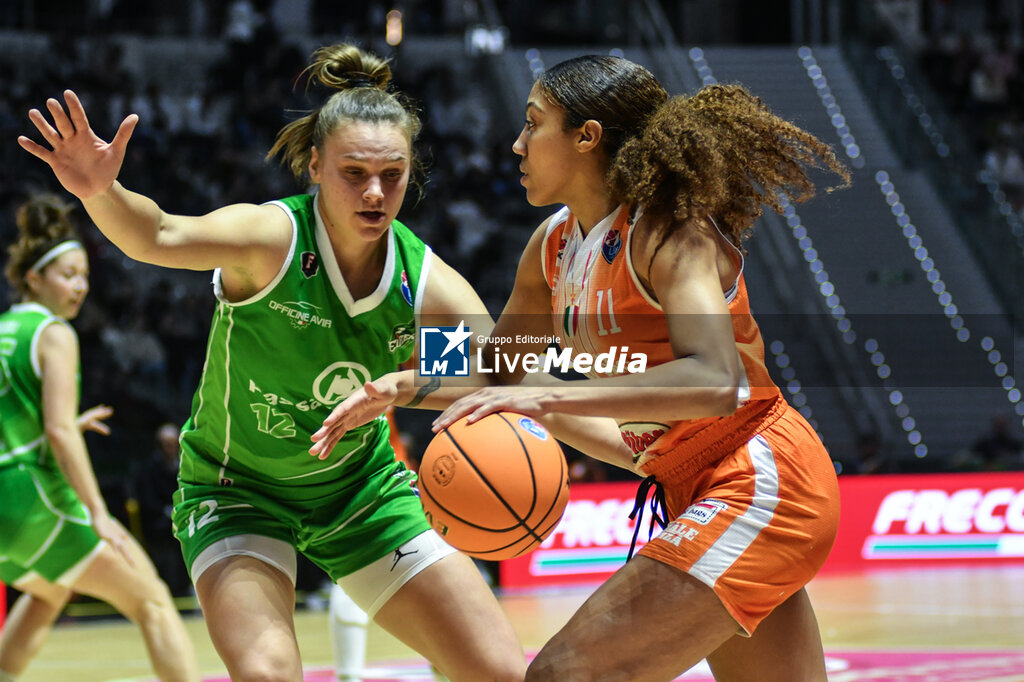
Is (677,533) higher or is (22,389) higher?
(677,533)

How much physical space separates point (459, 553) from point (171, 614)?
173 cm

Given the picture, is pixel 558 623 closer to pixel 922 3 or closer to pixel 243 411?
pixel 243 411

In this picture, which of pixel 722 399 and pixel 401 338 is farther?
pixel 401 338

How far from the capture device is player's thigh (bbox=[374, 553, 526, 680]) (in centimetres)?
320

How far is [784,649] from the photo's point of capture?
2.92 metres

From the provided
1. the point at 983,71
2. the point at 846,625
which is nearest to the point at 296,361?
the point at 846,625

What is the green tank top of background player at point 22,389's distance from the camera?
498 cm

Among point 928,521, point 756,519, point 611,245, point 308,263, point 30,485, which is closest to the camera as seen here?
point 756,519

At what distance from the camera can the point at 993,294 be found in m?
13.5

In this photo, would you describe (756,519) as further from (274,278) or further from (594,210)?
(274,278)

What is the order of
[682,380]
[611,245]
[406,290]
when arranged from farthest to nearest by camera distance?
[406,290]
[611,245]
[682,380]

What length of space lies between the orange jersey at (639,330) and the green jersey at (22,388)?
2.92m

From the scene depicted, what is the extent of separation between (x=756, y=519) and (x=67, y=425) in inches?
125

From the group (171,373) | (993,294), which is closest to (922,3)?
(993,294)
